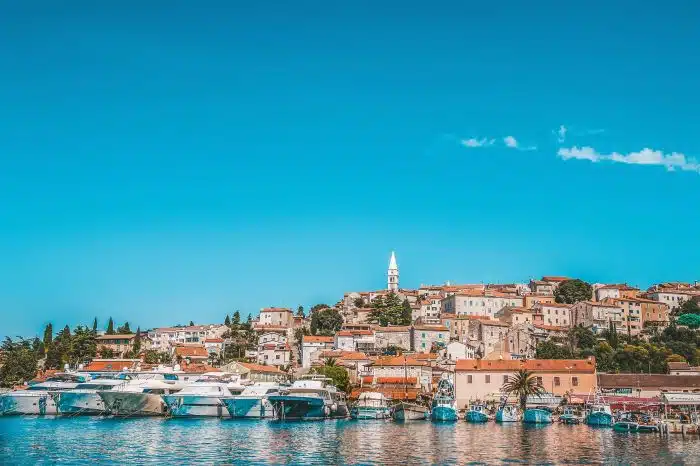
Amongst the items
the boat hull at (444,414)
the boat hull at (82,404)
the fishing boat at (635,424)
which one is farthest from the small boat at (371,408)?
the boat hull at (82,404)

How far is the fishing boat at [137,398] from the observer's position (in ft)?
230

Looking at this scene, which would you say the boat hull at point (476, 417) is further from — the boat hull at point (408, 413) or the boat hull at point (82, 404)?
the boat hull at point (82, 404)

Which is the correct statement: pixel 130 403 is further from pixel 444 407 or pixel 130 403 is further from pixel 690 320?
pixel 690 320

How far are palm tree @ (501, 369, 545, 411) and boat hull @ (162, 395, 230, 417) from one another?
29.9 meters

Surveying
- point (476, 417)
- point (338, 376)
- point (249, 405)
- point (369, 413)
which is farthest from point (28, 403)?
point (476, 417)

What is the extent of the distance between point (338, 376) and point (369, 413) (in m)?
15.5

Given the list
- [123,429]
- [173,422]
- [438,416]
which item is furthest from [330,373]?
[123,429]

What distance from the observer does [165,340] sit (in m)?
136

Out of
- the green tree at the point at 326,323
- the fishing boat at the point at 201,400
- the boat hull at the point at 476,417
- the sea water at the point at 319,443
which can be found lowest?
the boat hull at the point at 476,417

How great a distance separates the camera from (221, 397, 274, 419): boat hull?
224 feet

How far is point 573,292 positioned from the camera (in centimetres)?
13675

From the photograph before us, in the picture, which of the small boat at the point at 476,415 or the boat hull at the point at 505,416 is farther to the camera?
the small boat at the point at 476,415

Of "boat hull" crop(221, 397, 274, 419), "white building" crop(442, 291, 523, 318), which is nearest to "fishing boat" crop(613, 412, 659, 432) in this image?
"boat hull" crop(221, 397, 274, 419)

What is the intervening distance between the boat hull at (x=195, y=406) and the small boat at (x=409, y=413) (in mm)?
16480
